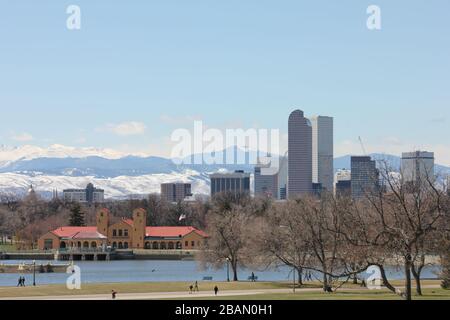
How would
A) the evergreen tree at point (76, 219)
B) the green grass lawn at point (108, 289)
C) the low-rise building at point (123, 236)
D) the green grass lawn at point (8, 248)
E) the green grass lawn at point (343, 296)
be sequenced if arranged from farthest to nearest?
the evergreen tree at point (76, 219)
the green grass lawn at point (8, 248)
the low-rise building at point (123, 236)
the green grass lawn at point (108, 289)
the green grass lawn at point (343, 296)

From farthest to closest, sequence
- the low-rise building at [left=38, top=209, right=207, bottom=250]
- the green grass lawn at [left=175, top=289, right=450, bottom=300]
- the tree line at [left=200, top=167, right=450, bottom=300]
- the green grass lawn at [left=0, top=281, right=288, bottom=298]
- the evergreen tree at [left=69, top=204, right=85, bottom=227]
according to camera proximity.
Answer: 1. the evergreen tree at [left=69, top=204, right=85, bottom=227]
2. the low-rise building at [left=38, top=209, right=207, bottom=250]
3. the green grass lawn at [left=0, top=281, right=288, bottom=298]
4. the green grass lawn at [left=175, top=289, right=450, bottom=300]
5. the tree line at [left=200, top=167, right=450, bottom=300]

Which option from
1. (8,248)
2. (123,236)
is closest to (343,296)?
(123,236)

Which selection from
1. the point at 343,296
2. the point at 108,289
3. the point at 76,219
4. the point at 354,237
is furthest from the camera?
the point at 76,219

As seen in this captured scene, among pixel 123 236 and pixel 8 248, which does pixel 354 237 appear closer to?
pixel 123 236

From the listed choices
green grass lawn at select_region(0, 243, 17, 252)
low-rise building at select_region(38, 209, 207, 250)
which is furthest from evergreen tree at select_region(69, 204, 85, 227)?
green grass lawn at select_region(0, 243, 17, 252)

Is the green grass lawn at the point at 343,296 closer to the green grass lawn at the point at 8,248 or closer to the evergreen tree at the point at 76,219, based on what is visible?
the green grass lawn at the point at 8,248

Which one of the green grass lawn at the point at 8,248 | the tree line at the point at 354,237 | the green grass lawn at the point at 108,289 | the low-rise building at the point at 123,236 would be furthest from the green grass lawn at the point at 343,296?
the green grass lawn at the point at 8,248

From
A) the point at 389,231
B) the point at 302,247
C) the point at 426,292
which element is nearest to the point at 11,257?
the point at 302,247

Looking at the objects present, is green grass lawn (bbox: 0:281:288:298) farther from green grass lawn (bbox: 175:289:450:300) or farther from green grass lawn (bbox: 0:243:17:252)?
green grass lawn (bbox: 0:243:17:252)

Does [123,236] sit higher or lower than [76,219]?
lower

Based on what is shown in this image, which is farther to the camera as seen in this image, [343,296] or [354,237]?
[354,237]

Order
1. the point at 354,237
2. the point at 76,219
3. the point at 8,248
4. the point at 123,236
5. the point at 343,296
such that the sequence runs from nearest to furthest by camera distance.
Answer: the point at 343,296, the point at 354,237, the point at 123,236, the point at 8,248, the point at 76,219

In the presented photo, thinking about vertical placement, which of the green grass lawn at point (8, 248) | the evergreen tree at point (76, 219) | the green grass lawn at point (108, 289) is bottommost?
the green grass lawn at point (8, 248)
